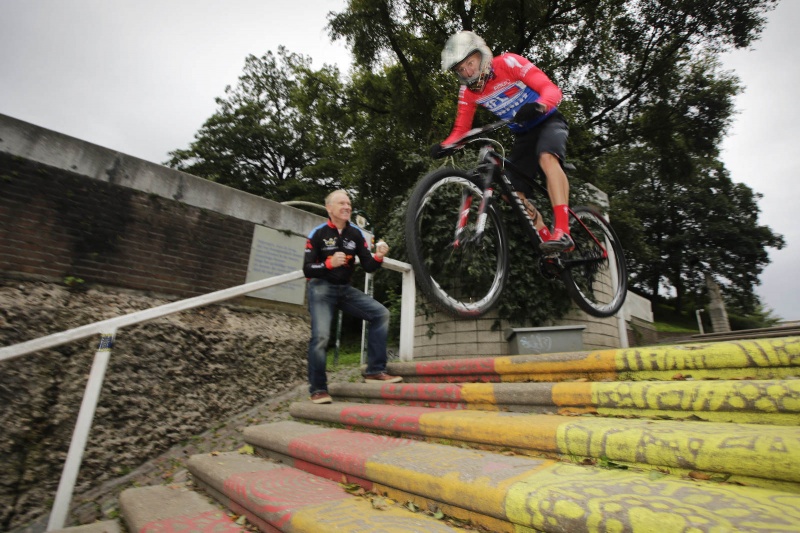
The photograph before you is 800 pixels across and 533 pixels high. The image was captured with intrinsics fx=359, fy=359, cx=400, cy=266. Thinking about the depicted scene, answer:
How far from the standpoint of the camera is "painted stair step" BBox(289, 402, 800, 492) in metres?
0.95

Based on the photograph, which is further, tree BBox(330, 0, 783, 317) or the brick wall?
tree BBox(330, 0, 783, 317)

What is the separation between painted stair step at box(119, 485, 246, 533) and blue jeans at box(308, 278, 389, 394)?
1021 mm

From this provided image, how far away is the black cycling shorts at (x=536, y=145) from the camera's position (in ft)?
8.61

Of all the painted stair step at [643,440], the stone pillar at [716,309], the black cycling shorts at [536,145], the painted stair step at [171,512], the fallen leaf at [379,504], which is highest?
the stone pillar at [716,309]

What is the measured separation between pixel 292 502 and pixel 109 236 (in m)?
3.73

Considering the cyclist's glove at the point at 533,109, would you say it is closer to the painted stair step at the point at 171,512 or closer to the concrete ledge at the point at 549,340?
the concrete ledge at the point at 549,340

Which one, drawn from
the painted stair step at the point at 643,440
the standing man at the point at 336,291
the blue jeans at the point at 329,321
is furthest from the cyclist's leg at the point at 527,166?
the painted stair step at the point at 643,440

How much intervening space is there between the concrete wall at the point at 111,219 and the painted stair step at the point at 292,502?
8.42ft

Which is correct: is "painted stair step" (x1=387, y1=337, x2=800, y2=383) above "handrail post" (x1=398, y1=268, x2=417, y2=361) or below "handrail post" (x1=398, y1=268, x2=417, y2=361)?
below

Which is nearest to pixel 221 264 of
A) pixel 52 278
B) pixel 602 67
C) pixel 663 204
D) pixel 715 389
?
pixel 52 278

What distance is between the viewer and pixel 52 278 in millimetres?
3348

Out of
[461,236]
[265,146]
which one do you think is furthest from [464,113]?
[265,146]

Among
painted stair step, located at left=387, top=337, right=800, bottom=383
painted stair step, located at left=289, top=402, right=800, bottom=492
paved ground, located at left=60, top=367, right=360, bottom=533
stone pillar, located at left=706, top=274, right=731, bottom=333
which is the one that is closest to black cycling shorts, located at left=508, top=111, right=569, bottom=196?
painted stair step, located at left=387, top=337, right=800, bottom=383

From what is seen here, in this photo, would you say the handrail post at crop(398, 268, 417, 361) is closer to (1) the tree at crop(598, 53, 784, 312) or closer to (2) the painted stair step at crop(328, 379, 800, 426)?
(2) the painted stair step at crop(328, 379, 800, 426)
